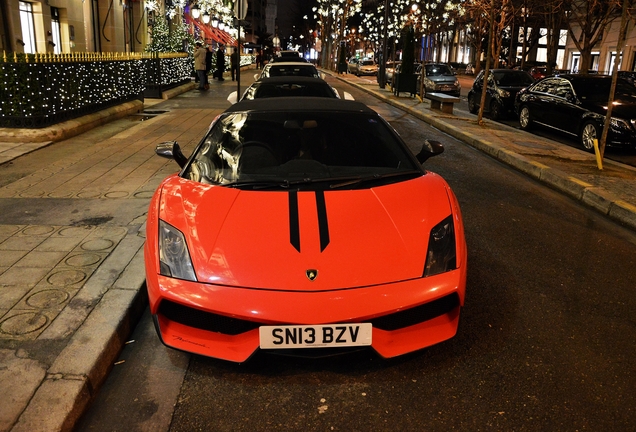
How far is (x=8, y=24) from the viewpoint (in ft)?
52.5

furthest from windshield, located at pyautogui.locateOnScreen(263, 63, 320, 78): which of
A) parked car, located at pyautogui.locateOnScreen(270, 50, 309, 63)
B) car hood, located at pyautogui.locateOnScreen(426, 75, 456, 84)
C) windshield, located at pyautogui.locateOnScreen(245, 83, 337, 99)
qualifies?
car hood, located at pyautogui.locateOnScreen(426, 75, 456, 84)

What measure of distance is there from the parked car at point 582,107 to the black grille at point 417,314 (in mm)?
8823

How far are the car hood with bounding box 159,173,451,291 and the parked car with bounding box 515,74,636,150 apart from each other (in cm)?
859

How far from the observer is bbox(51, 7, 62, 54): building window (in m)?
20.0

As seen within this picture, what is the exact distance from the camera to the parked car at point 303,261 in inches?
109

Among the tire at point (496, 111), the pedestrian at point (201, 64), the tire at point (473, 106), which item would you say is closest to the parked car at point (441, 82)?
the tire at point (473, 106)

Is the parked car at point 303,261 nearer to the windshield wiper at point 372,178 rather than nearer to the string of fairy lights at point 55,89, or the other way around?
the windshield wiper at point 372,178

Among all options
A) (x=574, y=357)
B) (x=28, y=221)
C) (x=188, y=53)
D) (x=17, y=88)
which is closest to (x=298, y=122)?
(x=574, y=357)

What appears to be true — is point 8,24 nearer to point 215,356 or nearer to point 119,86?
point 119,86

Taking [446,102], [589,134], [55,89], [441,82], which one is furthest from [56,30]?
[589,134]

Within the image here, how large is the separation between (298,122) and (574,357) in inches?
98.1

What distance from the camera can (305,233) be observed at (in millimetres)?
3082

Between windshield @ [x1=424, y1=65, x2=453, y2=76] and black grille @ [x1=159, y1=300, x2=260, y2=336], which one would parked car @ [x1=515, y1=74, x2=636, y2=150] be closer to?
black grille @ [x1=159, y1=300, x2=260, y2=336]

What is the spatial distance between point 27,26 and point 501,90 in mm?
15047
